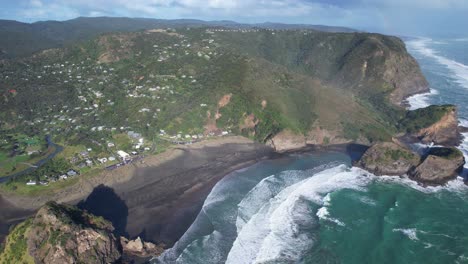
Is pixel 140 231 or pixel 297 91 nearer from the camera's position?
pixel 140 231

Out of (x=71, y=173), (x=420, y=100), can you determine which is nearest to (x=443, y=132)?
(x=420, y=100)

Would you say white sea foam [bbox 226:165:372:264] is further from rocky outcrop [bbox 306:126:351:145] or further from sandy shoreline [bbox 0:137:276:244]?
rocky outcrop [bbox 306:126:351:145]

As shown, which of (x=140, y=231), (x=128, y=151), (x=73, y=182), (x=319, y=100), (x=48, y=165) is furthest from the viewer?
(x=319, y=100)

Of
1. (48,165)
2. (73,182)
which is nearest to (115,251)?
(73,182)

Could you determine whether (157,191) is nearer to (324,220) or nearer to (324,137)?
(324,220)

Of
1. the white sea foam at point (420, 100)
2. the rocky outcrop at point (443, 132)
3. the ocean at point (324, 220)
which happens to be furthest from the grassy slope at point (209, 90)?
the ocean at point (324, 220)

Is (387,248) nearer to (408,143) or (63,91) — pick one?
(408,143)
